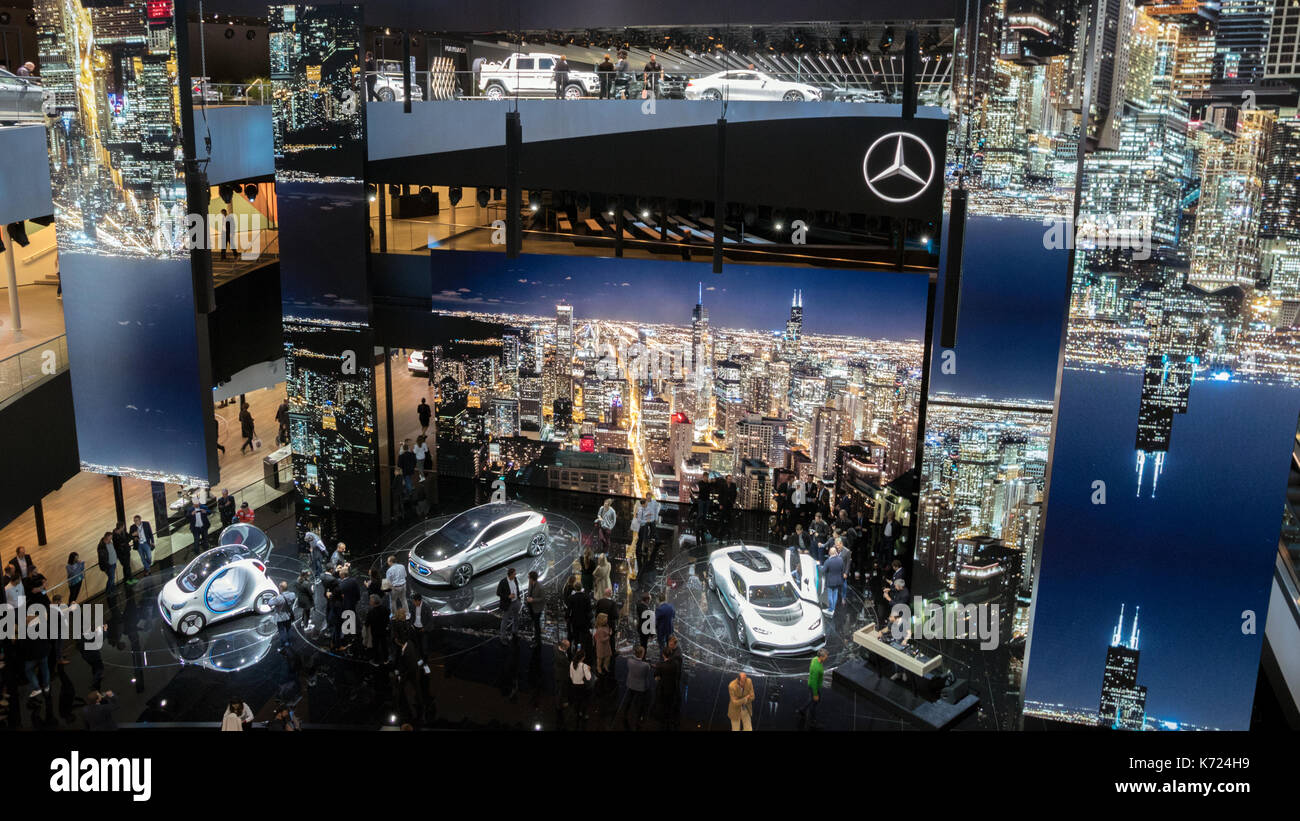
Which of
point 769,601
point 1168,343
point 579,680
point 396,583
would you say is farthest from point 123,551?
point 1168,343

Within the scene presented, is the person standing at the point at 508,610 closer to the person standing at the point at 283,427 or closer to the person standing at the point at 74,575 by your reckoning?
the person standing at the point at 74,575

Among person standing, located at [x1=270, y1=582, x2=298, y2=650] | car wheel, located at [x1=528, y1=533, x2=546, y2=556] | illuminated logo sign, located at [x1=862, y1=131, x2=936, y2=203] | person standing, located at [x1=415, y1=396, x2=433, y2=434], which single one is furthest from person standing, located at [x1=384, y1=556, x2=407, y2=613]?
illuminated logo sign, located at [x1=862, y1=131, x2=936, y2=203]

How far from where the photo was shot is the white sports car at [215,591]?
12.2 metres

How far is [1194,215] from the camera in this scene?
9.02 meters

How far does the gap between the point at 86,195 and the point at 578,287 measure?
23.3 feet

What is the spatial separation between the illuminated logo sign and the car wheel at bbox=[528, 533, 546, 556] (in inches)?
260

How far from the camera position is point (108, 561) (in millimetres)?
13125

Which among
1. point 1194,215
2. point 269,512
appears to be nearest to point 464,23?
point 269,512

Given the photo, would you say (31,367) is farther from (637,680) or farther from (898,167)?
(898,167)

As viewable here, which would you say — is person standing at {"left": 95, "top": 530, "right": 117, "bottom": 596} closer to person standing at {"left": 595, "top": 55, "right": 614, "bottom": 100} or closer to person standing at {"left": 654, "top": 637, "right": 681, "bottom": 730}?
person standing at {"left": 654, "top": 637, "right": 681, "bottom": 730}

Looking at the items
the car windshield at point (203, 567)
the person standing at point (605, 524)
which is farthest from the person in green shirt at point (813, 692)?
the car windshield at point (203, 567)

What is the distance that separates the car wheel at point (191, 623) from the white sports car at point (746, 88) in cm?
941
